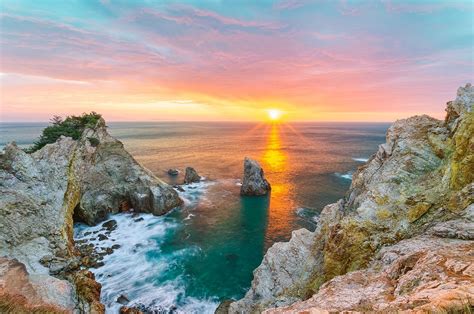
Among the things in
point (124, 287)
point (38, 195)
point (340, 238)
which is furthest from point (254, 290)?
point (38, 195)

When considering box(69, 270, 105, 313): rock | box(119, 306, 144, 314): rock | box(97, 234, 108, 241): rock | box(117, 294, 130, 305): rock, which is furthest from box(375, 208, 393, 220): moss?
box(97, 234, 108, 241): rock

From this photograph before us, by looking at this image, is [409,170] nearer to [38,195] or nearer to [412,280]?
[412,280]

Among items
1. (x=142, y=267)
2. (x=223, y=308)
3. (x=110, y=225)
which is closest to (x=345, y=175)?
(x=223, y=308)

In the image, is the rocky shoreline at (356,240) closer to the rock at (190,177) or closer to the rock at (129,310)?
the rock at (129,310)

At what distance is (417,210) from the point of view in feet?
44.3

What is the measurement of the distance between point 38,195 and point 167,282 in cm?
1551

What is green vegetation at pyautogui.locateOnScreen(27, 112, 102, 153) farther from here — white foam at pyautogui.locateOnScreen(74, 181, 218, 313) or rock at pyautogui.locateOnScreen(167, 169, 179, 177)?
rock at pyautogui.locateOnScreen(167, 169, 179, 177)

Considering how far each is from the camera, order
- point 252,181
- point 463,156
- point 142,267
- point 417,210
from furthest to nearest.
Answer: point 252,181, point 142,267, point 417,210, point 463,156

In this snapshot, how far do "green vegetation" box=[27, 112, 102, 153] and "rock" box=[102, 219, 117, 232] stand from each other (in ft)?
42.2

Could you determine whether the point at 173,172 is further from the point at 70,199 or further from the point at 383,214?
the point at 383,214

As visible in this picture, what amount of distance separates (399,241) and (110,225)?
39.0 meters

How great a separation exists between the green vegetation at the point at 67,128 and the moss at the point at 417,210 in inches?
1632

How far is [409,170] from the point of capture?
1576 cm

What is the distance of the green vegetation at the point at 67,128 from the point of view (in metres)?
37.7
